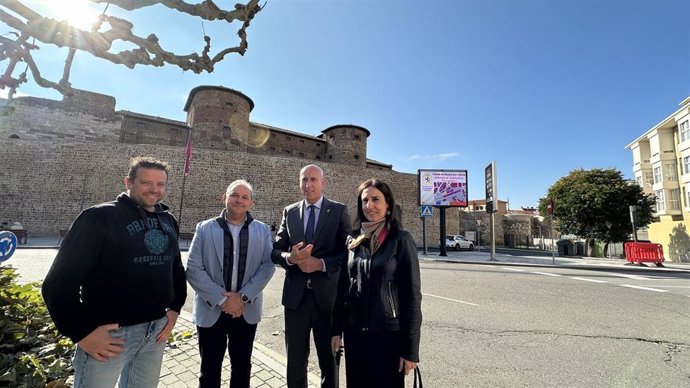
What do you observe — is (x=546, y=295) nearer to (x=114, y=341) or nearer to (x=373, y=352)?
(x=373, y=352)

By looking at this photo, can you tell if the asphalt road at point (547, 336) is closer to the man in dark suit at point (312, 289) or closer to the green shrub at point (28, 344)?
the man in dark suit at point (312, 289)

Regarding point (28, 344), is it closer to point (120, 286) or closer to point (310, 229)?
point (120, 286)

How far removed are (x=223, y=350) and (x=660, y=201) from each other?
3729 centimetres

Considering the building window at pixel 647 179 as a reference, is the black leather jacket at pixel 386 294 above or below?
below

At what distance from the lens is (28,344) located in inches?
115

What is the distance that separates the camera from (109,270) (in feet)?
5.77

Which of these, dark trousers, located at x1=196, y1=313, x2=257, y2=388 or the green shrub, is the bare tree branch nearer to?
the green shrub

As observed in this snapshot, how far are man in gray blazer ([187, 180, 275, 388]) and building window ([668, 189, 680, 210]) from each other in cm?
3610

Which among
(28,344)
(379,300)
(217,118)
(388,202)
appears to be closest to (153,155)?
(217,118)

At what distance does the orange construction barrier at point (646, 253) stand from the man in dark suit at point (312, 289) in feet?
64.3

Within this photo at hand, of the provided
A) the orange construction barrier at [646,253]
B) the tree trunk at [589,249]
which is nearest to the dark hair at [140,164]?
the orange construction barrier at [646,253]

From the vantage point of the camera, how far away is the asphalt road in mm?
3260

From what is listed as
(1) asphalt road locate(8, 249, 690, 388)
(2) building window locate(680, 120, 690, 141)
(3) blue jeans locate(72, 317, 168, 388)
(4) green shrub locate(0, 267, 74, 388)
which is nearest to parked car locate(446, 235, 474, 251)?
(2) building window locate(680, 120, 690, 141)

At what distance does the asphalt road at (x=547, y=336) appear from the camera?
3.26m
